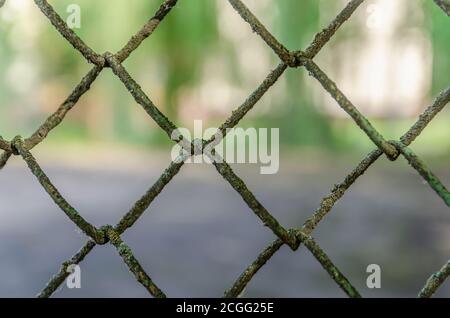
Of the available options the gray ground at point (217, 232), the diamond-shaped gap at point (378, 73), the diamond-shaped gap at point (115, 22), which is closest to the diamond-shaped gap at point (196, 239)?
the gray ground at point (217, 232)

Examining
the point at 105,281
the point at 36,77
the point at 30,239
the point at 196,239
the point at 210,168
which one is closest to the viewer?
the point at 105,281

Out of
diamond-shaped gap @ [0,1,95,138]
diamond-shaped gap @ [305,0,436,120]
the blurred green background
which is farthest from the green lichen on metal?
diamond-shaped gap @ [0,1,95,138]

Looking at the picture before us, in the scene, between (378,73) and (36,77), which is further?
(36,77)

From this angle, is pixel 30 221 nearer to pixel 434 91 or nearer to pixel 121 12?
pixel 121 12

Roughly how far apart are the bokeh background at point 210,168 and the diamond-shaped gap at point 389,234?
18 millimetres

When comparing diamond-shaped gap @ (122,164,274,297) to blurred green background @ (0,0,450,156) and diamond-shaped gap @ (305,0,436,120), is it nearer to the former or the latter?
blurred green background @ (0,0,450,156)

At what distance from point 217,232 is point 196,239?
0.28 meters

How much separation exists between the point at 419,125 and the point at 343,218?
4450 mm

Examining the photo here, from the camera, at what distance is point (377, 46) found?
622 centimetres

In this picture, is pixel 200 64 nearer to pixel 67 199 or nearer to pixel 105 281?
pixel 67 199

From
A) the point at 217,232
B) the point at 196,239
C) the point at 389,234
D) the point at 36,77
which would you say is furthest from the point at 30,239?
the point at 36,77

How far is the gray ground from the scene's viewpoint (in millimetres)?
3115

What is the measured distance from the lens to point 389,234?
4.36 m
